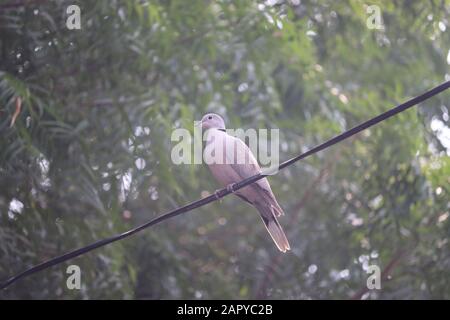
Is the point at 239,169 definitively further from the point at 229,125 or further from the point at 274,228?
the point at 229,125

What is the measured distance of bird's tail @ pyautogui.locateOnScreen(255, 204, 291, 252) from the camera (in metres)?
5.70

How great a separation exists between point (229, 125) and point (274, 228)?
5.65ft

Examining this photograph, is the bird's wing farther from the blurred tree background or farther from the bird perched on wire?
the blurred tree background

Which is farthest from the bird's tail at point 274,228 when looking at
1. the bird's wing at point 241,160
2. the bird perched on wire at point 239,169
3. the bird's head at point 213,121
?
the bird's head at point 213,121

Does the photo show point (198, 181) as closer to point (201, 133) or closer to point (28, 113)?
point (201, 133)

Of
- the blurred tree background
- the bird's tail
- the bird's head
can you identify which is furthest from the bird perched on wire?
the blurred tree background

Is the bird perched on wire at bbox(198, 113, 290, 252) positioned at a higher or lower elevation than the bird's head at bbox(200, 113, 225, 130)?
lower

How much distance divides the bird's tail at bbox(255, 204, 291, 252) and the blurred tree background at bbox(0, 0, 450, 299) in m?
0.93

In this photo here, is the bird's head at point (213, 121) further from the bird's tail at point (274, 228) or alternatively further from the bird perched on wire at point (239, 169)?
the bird's tail at point (274, 228)

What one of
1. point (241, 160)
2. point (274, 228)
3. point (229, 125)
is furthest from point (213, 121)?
point (274, 228)

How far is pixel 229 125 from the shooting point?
7.27 metres

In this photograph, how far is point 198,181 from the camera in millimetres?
8141

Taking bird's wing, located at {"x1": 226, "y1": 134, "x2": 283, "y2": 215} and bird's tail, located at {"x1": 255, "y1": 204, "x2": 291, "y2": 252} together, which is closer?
bird's tail, located at {"x1": 255, "y1": 204, "x2": 291, "y2": 252}
